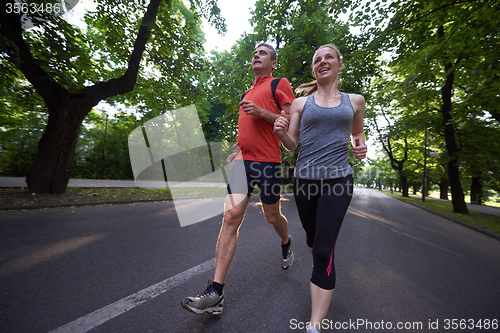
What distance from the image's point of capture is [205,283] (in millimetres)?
2268

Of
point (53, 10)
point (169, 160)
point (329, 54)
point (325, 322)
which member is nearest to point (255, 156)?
point (329, 54)

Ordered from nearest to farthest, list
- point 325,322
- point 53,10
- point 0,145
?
point 325,322, point 53,10, point 0,145

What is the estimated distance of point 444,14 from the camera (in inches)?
249

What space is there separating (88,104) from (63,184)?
2612 mm

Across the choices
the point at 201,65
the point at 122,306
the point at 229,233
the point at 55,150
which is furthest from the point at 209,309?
the point at 201,65

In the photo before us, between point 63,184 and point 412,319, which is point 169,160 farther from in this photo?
point 412,319

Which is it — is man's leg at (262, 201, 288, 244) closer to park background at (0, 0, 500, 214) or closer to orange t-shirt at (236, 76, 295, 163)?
orange t-shirt at (236, 76, 295, 163)

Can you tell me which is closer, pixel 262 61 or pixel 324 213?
pixel 324 213

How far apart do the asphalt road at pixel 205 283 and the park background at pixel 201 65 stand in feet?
12.9

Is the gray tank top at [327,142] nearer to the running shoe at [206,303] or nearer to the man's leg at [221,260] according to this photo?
the man's leg at [221,260]

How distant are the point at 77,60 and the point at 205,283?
7.33 metres

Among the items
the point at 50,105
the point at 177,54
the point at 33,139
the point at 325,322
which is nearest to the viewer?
the point at 325,322

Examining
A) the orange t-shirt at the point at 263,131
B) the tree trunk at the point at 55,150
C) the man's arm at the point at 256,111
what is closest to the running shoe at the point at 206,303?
the orange t-shirt at the point at 263,131

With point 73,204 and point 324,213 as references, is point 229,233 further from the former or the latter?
point 73,204
